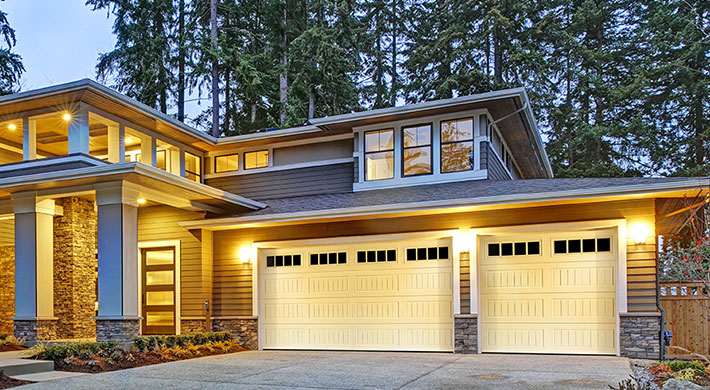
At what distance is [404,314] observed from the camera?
1098 cm

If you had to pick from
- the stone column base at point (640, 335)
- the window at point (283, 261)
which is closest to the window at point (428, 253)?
the window at point (283, 261)

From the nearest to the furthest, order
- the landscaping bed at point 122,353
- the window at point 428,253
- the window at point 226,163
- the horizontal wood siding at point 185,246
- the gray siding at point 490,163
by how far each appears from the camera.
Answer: the landscaping bed at point 122,353 < the window at point 428,253 < the gray siding at point 490,163 < the horizontal wood siding at point 185,246 < the window at point 226,163

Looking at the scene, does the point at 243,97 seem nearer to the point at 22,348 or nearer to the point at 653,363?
the point at 22,348

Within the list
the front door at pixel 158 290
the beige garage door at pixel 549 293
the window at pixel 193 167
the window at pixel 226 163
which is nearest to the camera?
the beige garage door at pixel 549 293

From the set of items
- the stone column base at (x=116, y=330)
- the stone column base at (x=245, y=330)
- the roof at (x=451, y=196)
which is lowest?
the stone column base at (x=245, y=330)

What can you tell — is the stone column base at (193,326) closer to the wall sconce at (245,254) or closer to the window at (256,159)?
the wall sconce at (245,254)

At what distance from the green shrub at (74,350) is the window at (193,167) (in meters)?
5.69

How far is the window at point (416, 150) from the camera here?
Result: 1223cm

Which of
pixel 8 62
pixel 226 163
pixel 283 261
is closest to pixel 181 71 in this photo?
pixel 8 62

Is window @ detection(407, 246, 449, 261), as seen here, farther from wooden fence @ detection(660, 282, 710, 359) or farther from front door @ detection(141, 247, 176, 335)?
front door @ detection(141, 247, 176, 335)

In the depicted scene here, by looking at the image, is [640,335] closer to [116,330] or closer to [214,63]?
[116,330]

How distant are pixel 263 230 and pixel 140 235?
3.10 m

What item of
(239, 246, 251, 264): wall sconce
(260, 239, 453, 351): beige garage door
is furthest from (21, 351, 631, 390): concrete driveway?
(239, 246, 251, 264): wall sconce

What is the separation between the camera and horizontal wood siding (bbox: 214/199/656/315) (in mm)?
9305
